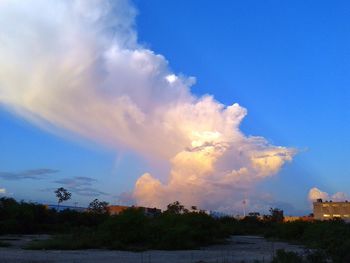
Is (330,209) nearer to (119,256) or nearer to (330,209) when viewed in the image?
(330,209)

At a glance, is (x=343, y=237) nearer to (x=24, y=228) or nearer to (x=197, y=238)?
(x=197, y=238)

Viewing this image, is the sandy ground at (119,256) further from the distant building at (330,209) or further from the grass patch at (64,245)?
the distant building at (330,209)

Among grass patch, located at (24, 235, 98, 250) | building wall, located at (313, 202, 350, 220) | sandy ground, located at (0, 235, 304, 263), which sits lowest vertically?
sandy ground, located at (0, 235, 304, 263)

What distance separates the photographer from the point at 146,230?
5541cm

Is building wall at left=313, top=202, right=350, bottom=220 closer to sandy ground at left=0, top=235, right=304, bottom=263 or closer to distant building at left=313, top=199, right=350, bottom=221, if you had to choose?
distant building at left=313, top=199, right=350, bottom=221

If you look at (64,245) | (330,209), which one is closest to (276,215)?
(330,209)

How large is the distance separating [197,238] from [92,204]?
250 feet

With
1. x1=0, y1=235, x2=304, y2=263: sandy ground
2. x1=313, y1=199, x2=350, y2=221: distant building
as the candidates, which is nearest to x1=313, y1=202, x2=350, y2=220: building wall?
x1=313, y1=199, x2=350, y2=221: distant building

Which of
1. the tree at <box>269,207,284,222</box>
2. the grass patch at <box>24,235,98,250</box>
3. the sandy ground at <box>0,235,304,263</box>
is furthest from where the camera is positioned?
the tree at <box>269,207,284,222</box>

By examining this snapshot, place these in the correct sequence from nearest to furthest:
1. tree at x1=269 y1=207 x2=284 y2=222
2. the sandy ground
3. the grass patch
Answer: the sandy ground
the grass patch
tree at x1=269 y1=207 x2=284 y2=222

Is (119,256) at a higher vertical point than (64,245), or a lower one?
lower

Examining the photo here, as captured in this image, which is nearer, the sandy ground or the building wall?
the sandy ground

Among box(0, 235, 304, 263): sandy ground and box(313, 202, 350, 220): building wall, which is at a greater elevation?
box(313, 202, 350, 220): building wall

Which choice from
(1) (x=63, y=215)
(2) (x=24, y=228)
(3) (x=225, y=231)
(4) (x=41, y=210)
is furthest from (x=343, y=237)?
(1) (x=63, y=215)
